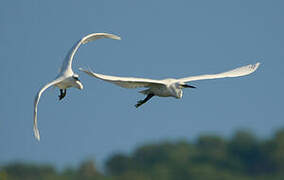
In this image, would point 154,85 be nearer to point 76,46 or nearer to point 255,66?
point 76,46

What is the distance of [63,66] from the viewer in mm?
17875

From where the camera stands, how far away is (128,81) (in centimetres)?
1655

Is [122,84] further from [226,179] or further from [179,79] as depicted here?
[226,179]

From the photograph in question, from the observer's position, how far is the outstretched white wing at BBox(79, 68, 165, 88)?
16173 mm

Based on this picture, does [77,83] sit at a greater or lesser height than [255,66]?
greater

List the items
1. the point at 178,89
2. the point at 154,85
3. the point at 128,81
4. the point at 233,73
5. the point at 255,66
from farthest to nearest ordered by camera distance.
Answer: the point at 255,66 → the point at 233,73 → the point at 154,85 → the point at 178,89 → the point at 128,81

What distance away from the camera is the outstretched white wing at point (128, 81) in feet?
53.1

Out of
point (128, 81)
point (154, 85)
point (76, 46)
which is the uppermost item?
point (76, 46)

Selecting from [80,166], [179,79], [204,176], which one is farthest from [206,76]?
[204,176]

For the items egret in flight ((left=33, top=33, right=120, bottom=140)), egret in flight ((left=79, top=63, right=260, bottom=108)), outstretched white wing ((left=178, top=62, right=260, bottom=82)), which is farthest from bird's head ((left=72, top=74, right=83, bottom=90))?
outstretched white wing ((left=178, top=62, right=260, bottom=82))

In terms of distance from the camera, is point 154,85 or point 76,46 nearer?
point 154,85

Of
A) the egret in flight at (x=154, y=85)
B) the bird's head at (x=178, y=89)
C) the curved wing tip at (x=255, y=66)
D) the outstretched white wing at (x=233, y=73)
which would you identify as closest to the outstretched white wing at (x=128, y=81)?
the egret in flight at (x=154, y=85)

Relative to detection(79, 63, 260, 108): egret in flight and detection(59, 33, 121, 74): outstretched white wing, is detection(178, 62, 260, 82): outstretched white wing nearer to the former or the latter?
detection(79, 63, 260, 108): egret in flight

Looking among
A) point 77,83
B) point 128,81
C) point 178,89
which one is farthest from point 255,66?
point 77,83
